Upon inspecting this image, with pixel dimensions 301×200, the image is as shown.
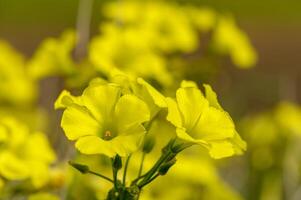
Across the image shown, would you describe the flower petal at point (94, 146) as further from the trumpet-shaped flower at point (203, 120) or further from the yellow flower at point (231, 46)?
the yellow flower at point (231, 46)

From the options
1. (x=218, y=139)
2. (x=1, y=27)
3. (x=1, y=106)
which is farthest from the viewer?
(x=1, y=27)

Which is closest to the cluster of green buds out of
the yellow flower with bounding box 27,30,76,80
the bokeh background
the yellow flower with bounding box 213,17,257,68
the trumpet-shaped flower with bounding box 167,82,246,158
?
the trumpet-shaped flower with bounding box 167,82,246,158

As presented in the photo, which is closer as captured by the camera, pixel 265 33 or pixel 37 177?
pixel 37 177

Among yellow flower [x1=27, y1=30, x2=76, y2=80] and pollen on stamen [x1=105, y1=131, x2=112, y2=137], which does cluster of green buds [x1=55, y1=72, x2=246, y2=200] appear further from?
yellow flower [x1=27, y1=30, x2=76, y2=80]

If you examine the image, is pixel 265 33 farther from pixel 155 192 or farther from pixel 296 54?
pixel 155 192

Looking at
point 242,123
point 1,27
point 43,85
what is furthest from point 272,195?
point 1,27

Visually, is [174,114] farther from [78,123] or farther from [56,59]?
[56,59]
